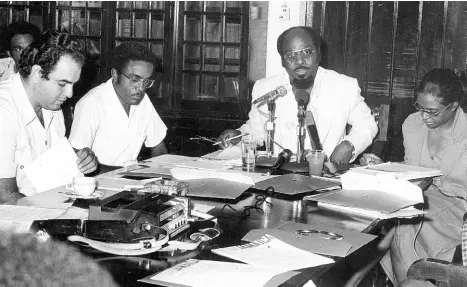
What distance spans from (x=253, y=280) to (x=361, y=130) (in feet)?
7.58

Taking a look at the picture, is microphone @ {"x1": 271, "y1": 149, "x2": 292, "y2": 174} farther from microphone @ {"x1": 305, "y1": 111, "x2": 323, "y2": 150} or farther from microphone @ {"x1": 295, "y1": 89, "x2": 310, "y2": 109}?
microphone @ {"x1": 295, "y1": 89, "x2": 310, "y2": 109}

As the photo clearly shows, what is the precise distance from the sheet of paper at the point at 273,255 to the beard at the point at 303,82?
203cm

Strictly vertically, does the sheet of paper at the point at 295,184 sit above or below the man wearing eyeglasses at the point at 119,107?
below

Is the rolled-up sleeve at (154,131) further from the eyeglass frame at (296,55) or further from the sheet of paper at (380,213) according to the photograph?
the sheet of paper at (380,213)

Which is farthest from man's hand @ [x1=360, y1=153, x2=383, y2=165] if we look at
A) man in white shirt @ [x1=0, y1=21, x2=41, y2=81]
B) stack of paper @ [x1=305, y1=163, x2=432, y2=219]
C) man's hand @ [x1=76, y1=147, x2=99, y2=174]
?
man in white shirt @ [x1=0, y1=21, x2=41, y2=81]

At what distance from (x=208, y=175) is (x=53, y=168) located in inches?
23.6

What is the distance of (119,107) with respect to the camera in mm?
3143

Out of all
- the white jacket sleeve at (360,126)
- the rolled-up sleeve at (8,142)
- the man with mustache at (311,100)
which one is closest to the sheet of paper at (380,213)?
the rolled-up sleeve at (8,142)

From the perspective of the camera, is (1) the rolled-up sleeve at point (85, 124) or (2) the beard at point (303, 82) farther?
(2) the beard at point (303, 82)

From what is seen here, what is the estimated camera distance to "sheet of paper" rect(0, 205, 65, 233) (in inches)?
59.1

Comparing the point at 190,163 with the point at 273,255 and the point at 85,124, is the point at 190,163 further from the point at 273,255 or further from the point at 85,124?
the point at 273,255

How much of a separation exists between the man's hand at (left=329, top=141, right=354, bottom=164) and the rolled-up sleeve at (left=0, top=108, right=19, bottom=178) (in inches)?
63.9

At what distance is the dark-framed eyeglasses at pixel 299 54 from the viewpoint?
11.0 feet

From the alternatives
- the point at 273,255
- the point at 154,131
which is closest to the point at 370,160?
the point at 154,131
